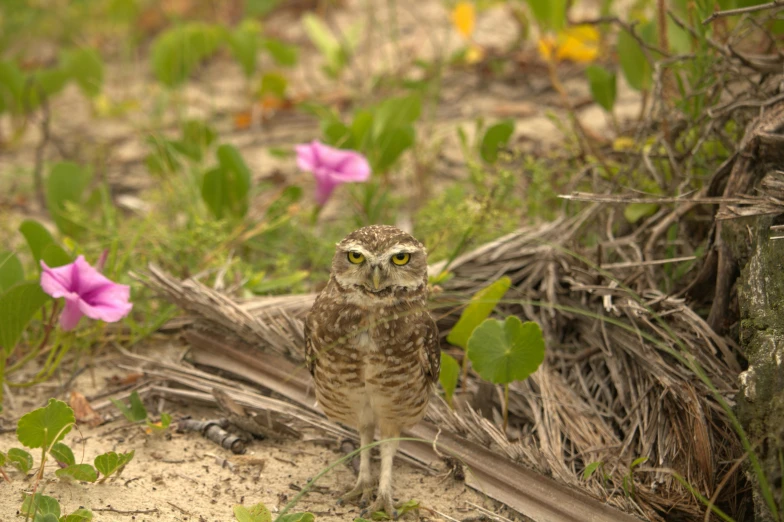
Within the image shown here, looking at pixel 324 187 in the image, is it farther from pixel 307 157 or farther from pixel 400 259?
pixel 400 259

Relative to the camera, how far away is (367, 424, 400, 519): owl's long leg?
9.82ft

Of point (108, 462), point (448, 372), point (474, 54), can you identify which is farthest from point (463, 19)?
point (108, 462)

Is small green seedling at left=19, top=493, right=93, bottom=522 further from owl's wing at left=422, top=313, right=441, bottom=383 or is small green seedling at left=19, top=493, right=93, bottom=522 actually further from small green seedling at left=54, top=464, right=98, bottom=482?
owl's wing at left=422, top=313, right=441, bottom=383

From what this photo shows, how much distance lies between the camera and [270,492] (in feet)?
10.1

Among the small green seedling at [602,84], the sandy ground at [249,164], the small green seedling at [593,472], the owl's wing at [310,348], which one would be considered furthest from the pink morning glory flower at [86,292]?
the small green seedling at [602,84]

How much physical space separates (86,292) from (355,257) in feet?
3.44

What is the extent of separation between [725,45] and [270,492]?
8.30 ft

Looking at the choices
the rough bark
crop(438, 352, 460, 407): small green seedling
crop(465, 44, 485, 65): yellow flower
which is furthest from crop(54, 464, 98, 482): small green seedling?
crop(465, 44, 485, 65): yellow flower

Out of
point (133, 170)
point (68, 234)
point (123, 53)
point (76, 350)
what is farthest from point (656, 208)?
point (123, 53)

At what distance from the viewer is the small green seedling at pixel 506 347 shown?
2.99 m

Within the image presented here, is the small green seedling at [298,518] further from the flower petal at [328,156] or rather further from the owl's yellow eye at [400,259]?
the flower petal at [328,156]

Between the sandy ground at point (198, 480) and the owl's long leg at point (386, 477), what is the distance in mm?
87

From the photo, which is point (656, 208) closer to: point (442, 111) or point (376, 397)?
point (376, 397)

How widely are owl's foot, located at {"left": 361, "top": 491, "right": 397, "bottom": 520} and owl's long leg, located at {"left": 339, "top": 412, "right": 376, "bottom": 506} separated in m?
0.09
